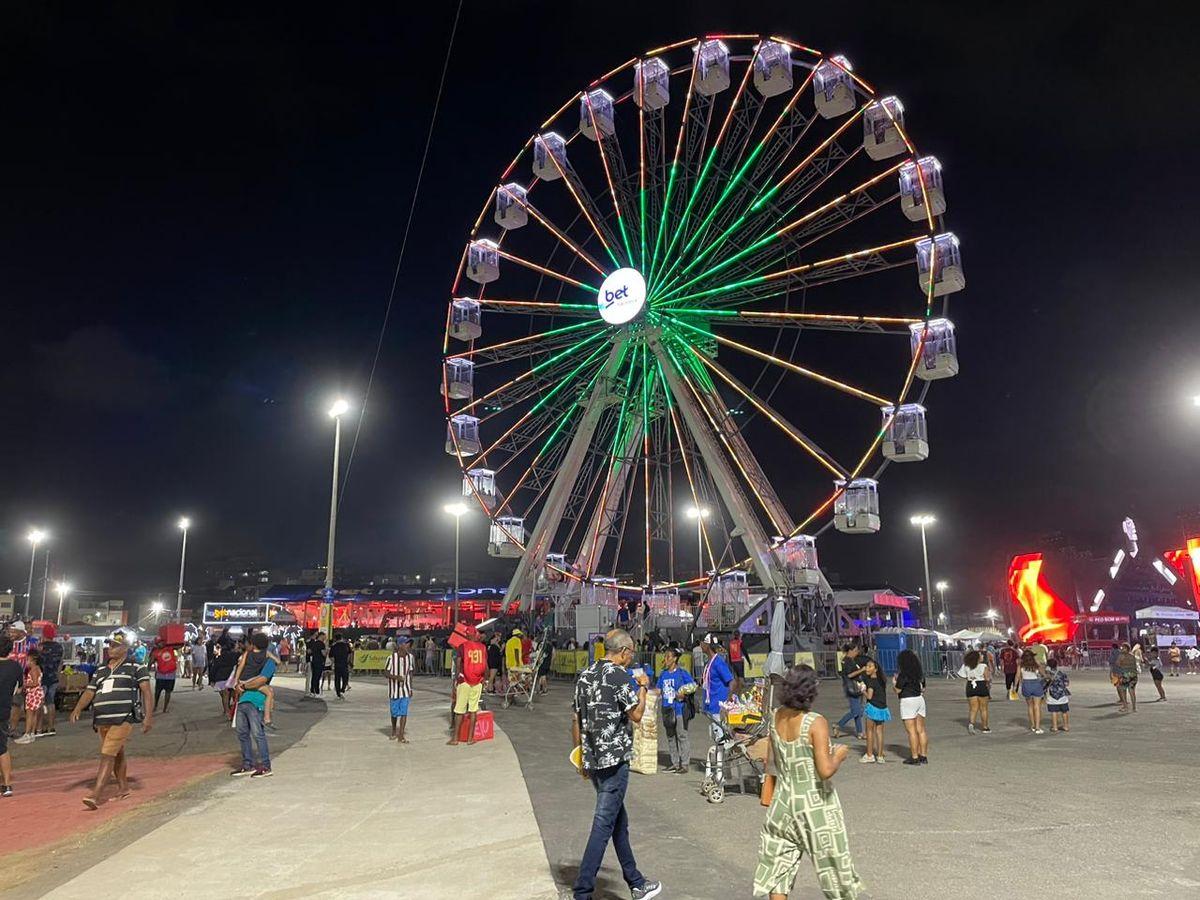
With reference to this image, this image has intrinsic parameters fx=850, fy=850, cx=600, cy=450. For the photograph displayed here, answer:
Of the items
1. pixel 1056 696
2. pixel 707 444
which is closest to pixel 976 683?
pixel 1056 696

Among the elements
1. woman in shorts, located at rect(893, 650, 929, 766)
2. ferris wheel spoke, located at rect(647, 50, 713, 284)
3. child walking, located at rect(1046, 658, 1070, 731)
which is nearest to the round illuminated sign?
ferris wheel spoke, located at rect(647, 50, 713, 284)

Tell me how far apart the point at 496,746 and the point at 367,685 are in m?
16.3

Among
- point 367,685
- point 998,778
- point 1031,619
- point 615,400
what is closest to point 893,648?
point 615,400

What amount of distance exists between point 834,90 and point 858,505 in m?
12.5

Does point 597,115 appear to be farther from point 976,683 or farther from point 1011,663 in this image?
point 976,683

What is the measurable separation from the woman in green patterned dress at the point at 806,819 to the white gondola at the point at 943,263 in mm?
21272

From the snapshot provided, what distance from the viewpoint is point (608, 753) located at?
5.49 metres

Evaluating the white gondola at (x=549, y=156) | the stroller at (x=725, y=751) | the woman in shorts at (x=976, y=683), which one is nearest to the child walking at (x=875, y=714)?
the stroller at (x=725, y=751)

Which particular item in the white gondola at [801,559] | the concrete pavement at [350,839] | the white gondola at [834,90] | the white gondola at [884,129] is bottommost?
the concrete pavement at [350,839]

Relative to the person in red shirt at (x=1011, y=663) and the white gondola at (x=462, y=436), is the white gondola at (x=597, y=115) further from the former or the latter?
the person in red shirt at (x=1011, y=663)

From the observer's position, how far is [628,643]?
5.95 m

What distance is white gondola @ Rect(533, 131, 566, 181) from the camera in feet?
101

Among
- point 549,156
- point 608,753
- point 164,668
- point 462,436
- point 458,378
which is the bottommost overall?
point 164,668

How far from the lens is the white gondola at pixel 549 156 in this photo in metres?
30.6
